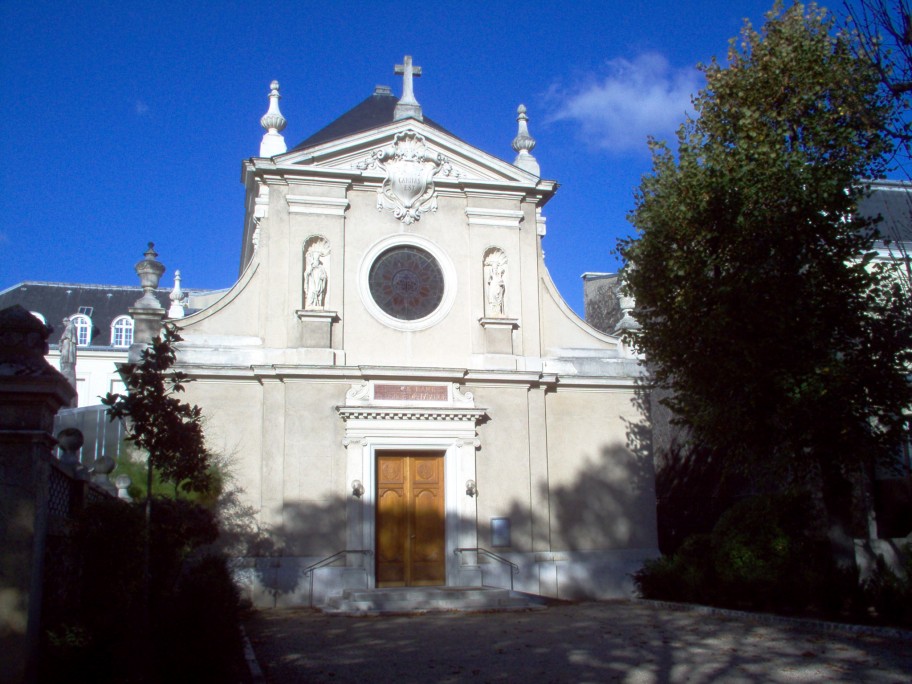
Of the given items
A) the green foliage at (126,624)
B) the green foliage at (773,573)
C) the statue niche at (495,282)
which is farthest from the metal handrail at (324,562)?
the green foliage at (126,624)

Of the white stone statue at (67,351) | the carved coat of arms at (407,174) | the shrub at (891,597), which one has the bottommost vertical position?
the shrub at (891,597)

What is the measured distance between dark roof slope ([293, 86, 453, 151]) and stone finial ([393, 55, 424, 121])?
1.00 m

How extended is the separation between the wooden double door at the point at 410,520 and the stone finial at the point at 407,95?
26.5 ft

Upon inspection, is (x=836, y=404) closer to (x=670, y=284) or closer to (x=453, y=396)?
(x=670, y=284)

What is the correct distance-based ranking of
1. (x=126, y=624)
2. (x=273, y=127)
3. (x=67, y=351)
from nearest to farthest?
(x=126, y=624) → (x=273, y=127) → (x=67, y=351)

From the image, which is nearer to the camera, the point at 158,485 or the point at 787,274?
the point at 787,274

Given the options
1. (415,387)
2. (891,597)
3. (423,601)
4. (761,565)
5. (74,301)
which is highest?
(74,301)

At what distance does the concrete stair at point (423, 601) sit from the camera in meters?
15.7

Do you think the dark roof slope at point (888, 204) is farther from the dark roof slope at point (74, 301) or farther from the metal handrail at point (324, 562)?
the dark roof slope at point (74, 301)

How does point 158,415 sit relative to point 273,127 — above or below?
below

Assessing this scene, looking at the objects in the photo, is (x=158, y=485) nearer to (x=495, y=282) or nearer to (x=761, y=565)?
(x=495, y=282)

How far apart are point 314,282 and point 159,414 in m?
9.53

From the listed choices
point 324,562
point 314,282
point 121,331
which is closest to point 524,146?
point 314,282

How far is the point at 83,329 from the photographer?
43.1 metres
